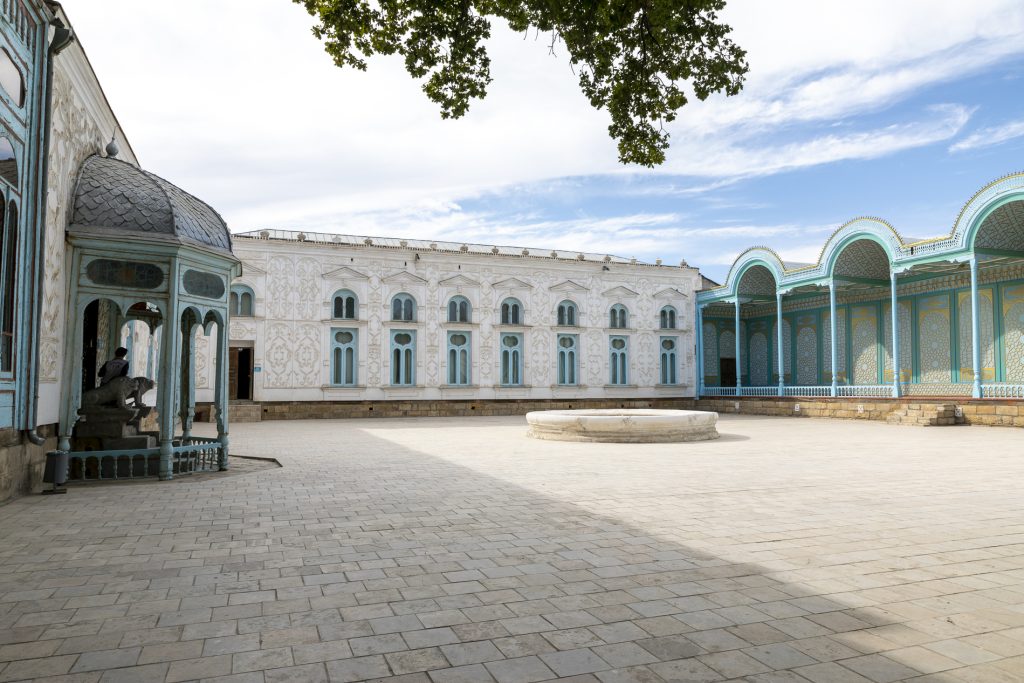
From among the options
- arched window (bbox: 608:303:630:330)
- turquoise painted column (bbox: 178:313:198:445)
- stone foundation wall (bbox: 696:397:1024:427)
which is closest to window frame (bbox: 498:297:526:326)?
arched window (bbox: 608:303:630:330)

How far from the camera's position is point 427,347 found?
26.3m

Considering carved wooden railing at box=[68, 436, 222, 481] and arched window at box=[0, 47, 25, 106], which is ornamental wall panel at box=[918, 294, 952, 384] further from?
arched window at box=[0, 47, 25, 106]

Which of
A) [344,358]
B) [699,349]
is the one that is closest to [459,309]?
[344,358]

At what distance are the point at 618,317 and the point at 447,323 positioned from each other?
739 centimetres

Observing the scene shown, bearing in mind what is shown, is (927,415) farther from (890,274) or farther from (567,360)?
(567,360)

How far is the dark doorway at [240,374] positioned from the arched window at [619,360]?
14.0 meters

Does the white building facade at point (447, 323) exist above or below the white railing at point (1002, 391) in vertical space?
above

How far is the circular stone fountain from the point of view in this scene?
13680mm

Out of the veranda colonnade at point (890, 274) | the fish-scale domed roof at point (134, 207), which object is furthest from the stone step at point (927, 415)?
the fish-scale domed roof at point (134, 207)

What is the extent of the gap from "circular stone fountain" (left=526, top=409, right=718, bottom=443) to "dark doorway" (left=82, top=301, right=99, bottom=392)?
27.2 ft

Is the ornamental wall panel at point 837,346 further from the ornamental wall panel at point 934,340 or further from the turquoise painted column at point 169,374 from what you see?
the turquoise painted column at point 169,374

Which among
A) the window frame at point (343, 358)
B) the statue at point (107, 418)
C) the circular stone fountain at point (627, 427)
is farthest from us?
the window frame at point (343, 358)

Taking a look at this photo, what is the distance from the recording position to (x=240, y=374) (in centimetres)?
2469

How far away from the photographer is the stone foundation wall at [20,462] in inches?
270
